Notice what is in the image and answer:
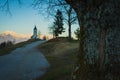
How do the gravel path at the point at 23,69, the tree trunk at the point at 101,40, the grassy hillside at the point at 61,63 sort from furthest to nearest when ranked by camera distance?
the gravel path at the point at 23,69 → the grassy hillside at the point at 61,63 → the tree trunk at the point at 101,40

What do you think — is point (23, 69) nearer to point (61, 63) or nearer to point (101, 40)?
point (61, 63)

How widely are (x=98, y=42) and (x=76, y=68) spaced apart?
3.32 feet

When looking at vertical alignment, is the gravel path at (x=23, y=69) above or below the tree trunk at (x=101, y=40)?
below

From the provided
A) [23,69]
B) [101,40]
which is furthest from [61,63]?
[101,40]

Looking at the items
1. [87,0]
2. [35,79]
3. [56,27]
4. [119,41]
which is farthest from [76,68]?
[56,27]

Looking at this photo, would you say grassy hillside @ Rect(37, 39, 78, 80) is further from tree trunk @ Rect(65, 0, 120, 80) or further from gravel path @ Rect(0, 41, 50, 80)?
tree trunk @ Rect(65, 0, 120, 80)

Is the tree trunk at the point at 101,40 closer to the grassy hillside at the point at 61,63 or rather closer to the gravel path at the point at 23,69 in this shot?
the grassy hillside at the point at 61,63

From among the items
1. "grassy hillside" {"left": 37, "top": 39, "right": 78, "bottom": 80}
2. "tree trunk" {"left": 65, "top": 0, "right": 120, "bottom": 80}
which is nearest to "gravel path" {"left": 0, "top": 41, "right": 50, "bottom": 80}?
"grassy hillside" {"left": 37, "top": 39, "right": 78, "bottom": 80}

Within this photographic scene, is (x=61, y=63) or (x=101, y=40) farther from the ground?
(x=101, y=40)

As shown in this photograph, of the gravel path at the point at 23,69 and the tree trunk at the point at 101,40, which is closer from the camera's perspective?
the tree trunk at the point at 101,40

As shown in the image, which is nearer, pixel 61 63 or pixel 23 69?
pixel 23 69

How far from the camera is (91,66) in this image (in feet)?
19.1

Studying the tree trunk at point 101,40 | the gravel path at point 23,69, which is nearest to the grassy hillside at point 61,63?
the gravel path at point 23,69

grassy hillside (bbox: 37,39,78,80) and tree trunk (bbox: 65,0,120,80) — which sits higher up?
tree trunk (bbox: 65,0,120,80)
